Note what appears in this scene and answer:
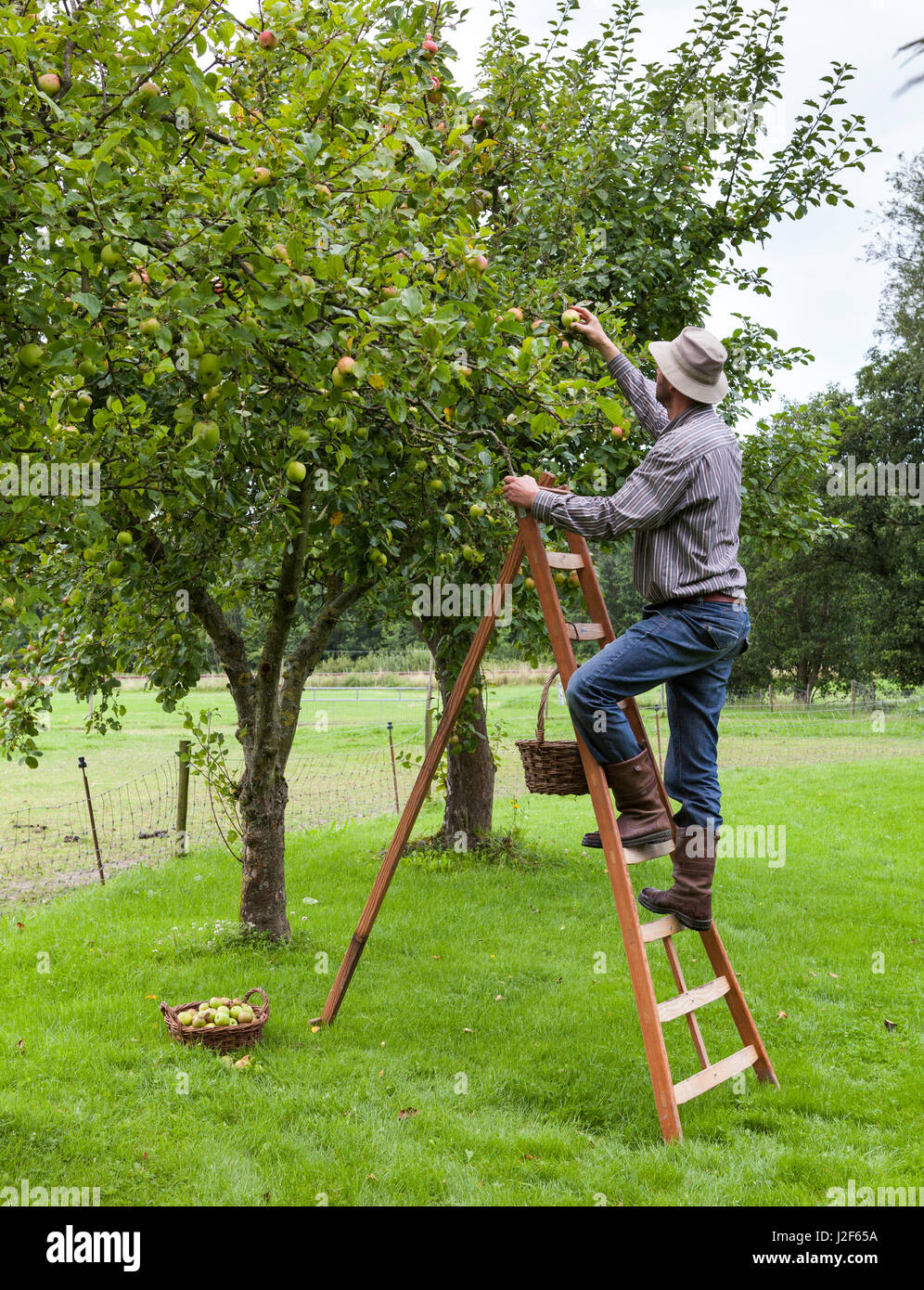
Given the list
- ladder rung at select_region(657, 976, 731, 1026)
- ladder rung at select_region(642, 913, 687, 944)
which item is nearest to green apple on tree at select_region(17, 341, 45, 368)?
ladder rung at select_region(642, 913, 687, 944)

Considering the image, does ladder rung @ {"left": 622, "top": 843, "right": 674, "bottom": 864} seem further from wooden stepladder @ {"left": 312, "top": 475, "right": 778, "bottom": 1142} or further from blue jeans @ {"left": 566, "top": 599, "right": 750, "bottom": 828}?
blue jeans @ {"left": 566, "top": 599, "right": 750, "bottom": 828}

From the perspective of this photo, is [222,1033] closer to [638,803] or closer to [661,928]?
[661,928]

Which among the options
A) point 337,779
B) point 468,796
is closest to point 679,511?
point 468,796

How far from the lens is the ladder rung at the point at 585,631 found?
4.41m

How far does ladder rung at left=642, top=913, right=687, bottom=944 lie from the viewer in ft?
13.1

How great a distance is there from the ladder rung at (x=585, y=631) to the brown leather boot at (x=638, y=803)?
2.01 ft

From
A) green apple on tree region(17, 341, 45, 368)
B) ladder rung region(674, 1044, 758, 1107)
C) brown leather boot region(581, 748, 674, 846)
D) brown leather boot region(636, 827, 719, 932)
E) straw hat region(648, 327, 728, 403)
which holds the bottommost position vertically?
ladder rung region(674, 1044, 758, 1107)

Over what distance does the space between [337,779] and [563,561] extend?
47.1 ft

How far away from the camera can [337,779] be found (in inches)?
722

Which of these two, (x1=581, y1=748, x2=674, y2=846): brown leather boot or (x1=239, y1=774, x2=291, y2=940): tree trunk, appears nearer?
(x1=581, y1=748, x2=674, y2=846): brown leather boot

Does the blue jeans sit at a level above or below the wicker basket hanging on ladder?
above

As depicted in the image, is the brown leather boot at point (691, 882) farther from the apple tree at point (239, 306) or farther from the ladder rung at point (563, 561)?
the apple tree at point (239, 306)

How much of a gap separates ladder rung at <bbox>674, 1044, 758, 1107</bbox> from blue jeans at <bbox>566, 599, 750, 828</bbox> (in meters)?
1.06

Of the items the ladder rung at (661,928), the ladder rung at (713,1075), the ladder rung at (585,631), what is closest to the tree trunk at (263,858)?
the ladder rung at (585,631)
